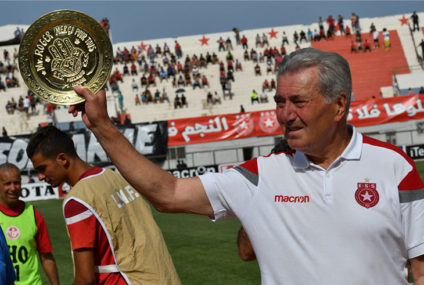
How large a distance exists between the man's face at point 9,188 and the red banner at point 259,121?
27.9 metres

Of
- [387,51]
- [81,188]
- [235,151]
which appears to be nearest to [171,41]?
[387,51]

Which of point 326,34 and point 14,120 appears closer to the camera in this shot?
point 14,120

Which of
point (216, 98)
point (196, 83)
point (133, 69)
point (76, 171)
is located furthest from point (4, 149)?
point (76, 171)

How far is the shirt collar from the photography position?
2650 mm

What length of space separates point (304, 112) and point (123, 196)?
71.2 inches

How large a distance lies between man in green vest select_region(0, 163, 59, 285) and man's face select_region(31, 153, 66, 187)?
180 cm

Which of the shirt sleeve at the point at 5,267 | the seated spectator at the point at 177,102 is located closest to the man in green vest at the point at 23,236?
the shirt sleeve at the point at 5,267

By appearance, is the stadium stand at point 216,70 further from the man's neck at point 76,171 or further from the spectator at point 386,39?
the man's neck at point 76,171

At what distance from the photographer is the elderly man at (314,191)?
2.52 m

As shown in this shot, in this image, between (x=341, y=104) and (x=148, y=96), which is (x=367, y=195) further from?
(x=148, y=96)

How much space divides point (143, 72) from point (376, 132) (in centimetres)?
2440

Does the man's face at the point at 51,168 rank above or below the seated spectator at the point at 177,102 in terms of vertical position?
below

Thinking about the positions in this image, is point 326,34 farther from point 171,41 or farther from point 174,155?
point 174,155

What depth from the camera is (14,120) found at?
4462cm
